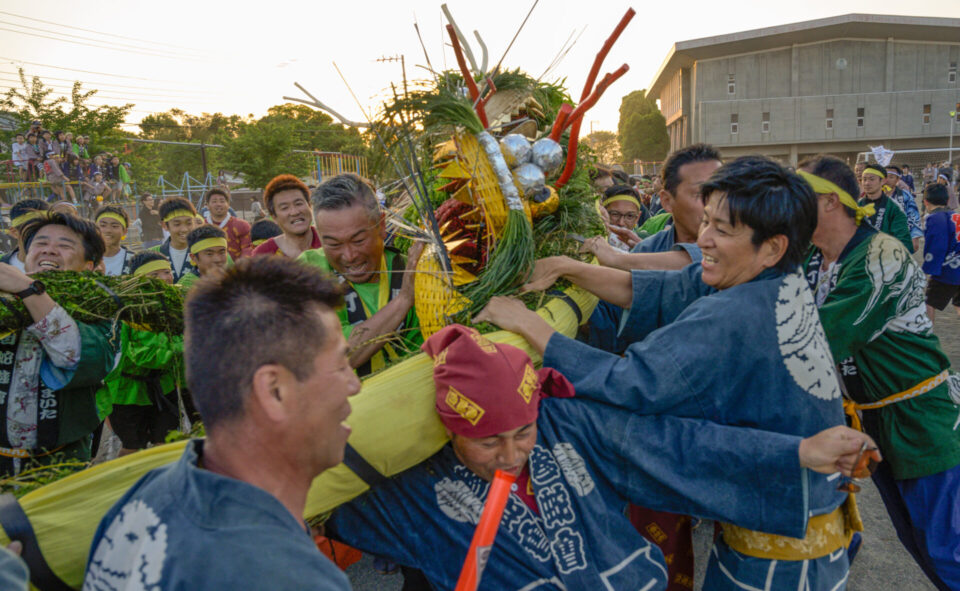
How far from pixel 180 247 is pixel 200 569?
527cm

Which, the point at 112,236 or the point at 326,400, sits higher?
the point at 112,236

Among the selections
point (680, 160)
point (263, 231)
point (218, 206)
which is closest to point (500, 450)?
point (680, 160)

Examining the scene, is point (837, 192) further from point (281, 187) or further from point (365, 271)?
point (281, 187)

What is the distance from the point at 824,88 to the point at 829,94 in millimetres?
608

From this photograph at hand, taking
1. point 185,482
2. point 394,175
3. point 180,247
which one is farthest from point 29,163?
point 185,482

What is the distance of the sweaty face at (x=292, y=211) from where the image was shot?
474cm

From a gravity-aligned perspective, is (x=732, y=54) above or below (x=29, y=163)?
above

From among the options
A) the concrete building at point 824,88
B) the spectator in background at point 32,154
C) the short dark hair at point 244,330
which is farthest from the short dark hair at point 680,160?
the concrete building at point 824,88

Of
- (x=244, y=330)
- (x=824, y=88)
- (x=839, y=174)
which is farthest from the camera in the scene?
(x=824, y=88)

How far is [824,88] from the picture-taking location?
41531 millimetres

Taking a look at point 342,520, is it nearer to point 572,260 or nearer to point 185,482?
point 185,482

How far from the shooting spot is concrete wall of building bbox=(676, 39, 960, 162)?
40875 mm

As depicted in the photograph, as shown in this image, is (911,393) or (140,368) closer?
(911,393)

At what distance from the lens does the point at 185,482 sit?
40.3 inches
